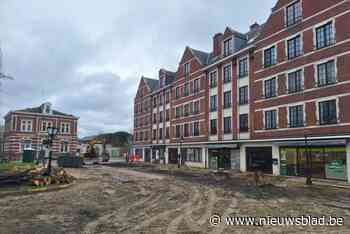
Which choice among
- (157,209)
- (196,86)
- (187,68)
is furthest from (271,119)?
(187,68)

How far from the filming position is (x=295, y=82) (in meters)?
22.5

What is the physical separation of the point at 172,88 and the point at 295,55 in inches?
888

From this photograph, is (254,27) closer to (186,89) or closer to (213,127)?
(186,89)

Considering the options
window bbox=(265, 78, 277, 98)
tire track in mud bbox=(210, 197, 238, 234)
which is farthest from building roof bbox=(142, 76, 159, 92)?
tire track in mud bbox=(210, 197, 238, 234)

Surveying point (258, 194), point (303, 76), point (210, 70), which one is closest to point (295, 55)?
point (303, 76)

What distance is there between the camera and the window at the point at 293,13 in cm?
2277

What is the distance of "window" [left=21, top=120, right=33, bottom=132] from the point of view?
51.1m

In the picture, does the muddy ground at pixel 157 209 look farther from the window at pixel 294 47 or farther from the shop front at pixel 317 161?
the window at pixel 294 47

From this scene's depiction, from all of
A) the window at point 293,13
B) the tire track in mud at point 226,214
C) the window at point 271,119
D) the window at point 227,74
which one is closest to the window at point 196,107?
the window at point 227,74

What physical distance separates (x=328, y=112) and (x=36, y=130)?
52.0 meters

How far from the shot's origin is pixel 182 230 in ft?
24.7

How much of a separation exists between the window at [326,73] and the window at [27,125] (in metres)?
51.7

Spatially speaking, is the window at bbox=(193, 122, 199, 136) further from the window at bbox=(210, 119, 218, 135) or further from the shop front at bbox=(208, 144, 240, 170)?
the shop front at bbox=(208, 144, 240, 170)

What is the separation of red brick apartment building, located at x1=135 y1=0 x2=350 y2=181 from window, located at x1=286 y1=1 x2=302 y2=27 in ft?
0.32
